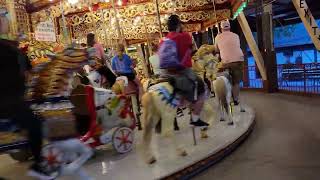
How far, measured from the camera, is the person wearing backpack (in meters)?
4.70

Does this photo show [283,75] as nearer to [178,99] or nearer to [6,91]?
[178,99]

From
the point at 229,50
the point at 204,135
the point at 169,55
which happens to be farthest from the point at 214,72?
the point at 169,55

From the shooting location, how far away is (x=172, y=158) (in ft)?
15.8

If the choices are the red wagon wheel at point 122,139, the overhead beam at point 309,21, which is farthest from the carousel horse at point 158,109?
the overhead beam at point 309,21

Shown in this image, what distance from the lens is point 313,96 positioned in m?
9.96

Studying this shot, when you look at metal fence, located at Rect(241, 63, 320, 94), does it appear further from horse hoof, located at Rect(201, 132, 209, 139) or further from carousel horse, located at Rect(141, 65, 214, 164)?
carousel horse, located at Rect(141, 65, 214, 164)

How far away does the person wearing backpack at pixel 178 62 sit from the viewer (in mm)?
4697

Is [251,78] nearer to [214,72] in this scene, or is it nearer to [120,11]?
[120,11]

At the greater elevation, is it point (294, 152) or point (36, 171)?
point (36, 171)

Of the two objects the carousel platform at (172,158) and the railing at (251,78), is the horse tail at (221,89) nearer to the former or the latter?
the carousel platform at (172,158)

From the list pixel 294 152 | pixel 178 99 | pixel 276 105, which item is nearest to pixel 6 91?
pixel 178 99

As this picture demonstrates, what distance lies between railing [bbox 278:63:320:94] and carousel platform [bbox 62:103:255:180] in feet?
16.4

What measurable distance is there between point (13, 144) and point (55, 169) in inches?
21.0

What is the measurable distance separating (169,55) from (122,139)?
1.37 metres
